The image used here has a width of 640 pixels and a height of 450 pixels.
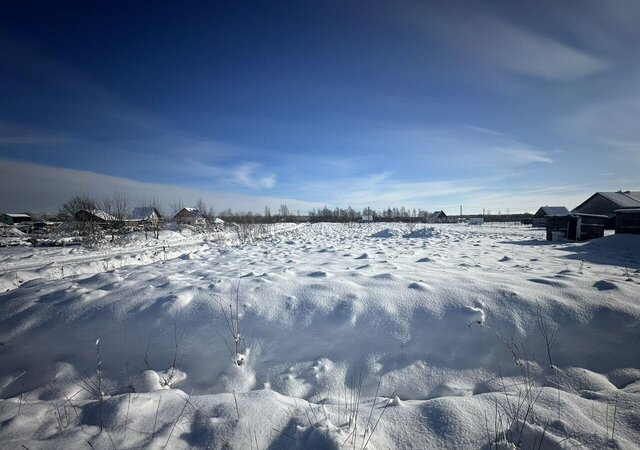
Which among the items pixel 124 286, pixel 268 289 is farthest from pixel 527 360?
pixel 124 286

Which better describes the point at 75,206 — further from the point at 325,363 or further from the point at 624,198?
the point at 624,198

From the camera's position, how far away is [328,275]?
4.40m

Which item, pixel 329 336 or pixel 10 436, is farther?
pixel 329 336

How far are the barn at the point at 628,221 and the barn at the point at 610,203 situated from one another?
42.4 ft

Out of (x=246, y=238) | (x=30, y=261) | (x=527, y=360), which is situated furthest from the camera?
(x=246, y=238)

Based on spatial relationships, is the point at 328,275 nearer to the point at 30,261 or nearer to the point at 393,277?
the point at 393,277

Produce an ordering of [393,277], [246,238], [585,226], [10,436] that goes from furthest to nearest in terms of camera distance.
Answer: [246,238], [585,226], [393,277], [10,436]

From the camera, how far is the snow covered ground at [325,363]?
1.71 metres

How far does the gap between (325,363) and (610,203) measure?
3579 cm

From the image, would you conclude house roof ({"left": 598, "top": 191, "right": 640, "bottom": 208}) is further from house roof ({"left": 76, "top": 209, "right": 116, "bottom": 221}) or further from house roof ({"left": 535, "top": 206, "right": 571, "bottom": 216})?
house roof ({"left": 76, "top": 209, "right": 116, "bottom": 221})

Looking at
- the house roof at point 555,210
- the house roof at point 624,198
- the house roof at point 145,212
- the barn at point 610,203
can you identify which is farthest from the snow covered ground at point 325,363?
the house roof at point 555,210

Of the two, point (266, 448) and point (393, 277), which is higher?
point (393, 277)

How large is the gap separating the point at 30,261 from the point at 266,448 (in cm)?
1451

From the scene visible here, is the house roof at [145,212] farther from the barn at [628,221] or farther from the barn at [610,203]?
the barn at [610,203]
